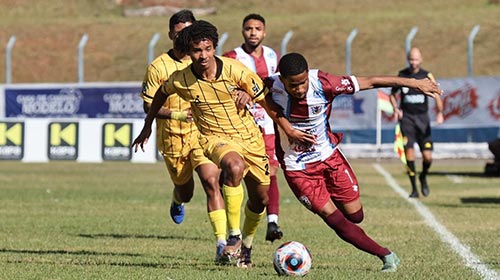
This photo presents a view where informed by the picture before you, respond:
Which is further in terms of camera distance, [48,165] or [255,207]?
[48,165]

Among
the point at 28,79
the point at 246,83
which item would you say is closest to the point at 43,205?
the point at 246,83

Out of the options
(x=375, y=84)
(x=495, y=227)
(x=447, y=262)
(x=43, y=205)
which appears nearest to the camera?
(x=375, y=84)

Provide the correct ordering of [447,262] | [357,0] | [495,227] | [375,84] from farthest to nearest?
[357,0] → [495,227] → [447,262] → [375,84]

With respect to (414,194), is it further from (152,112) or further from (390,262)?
(390,262)

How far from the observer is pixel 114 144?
2855 centimetres

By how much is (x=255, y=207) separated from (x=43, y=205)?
7301mm

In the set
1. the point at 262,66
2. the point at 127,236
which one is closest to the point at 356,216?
the point at 262,66

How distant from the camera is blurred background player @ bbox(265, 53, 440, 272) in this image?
8.36 metres

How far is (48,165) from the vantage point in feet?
91.4

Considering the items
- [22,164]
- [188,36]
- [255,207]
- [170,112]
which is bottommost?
[22,164]

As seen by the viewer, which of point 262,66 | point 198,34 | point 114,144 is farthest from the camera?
point 114,144

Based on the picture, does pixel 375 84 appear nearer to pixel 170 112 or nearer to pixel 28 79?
pixel 170 112

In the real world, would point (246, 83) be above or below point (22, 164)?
above

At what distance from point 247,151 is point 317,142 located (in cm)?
63
